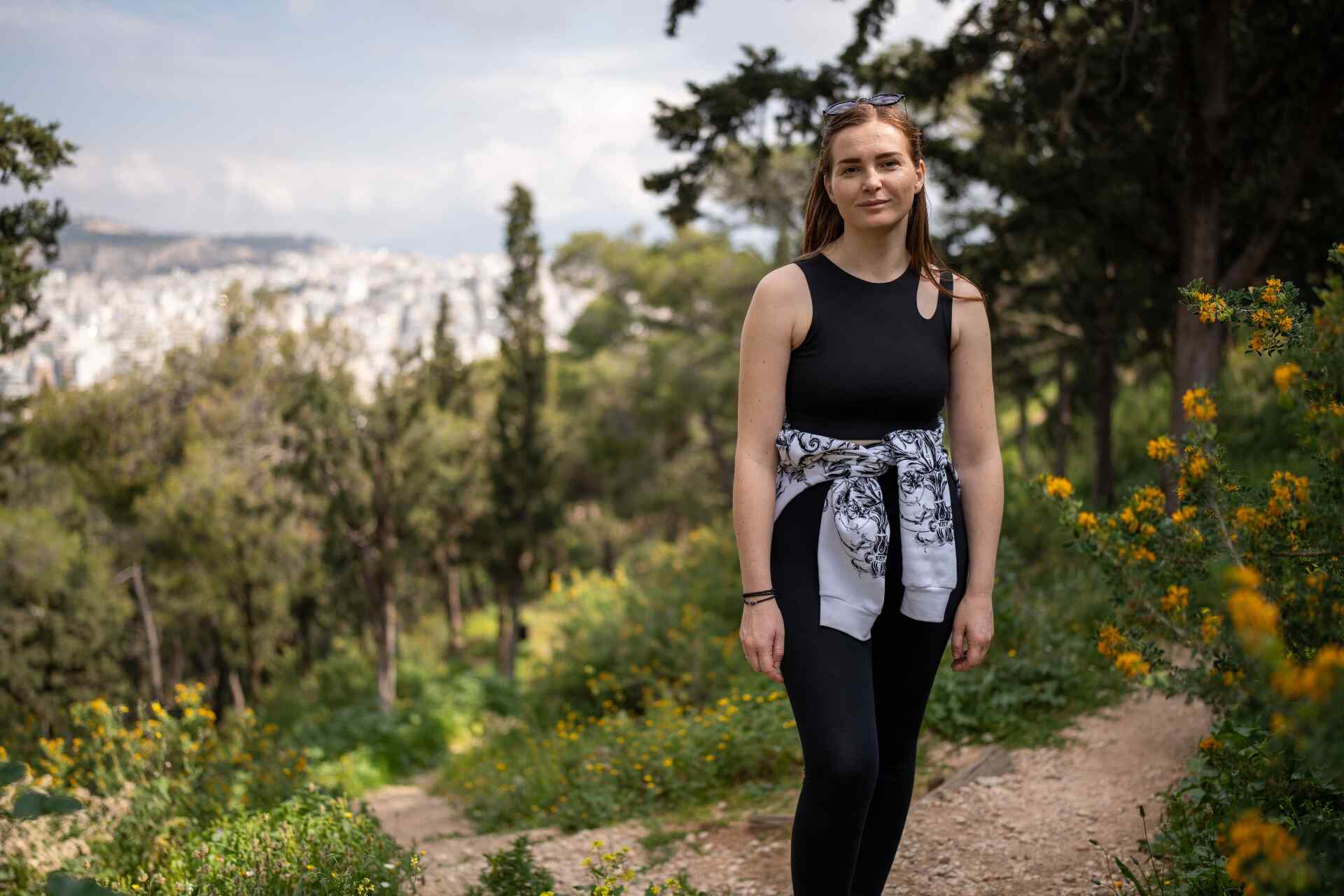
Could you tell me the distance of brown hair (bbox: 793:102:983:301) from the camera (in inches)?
86.0

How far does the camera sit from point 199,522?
835 inches

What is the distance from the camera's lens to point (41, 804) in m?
1.68

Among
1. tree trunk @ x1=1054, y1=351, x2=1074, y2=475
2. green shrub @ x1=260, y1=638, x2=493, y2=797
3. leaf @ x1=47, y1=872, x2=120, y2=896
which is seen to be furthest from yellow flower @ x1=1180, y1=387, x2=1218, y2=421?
tree trunk @ x1=1054, y1=351, x2=1074, y2=475

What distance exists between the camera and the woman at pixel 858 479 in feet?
6.80

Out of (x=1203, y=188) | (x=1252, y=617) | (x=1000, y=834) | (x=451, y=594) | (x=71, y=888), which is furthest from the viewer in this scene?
(x=451, y=594)

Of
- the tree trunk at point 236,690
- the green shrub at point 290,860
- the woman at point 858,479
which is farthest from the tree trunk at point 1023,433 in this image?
the tree trunk at point 236,690

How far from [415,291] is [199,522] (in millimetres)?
102990

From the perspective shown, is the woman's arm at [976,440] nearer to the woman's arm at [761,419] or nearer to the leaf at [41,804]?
the woman's arm at [761,419]

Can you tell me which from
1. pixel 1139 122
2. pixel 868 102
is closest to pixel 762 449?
pixel 868 102

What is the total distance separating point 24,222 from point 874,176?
4605 mm

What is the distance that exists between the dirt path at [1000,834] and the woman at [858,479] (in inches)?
50.8

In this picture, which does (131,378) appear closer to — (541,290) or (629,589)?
(541,290)

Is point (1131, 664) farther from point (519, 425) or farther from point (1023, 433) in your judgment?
point (519, 425)

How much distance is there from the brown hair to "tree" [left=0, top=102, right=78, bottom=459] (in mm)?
4027
